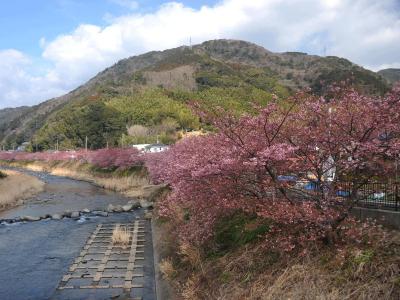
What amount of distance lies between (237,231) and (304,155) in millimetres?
4811

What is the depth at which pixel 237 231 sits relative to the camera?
47.1 ft

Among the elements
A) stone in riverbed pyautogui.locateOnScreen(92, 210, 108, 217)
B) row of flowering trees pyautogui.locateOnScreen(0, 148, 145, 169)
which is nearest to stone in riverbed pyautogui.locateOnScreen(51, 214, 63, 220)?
stone in riverbed pyautogui.locateOnScreen(92, 210, 108, 217)

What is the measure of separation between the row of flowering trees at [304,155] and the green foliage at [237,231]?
146 cm

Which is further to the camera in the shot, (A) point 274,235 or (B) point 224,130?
(A) point 274,235

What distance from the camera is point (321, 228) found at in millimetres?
10109

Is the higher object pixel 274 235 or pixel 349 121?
pixel 349 121

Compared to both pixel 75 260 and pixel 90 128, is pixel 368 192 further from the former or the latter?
pixel 90 128

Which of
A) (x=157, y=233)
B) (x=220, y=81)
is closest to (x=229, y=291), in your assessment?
(x=157, y=233)

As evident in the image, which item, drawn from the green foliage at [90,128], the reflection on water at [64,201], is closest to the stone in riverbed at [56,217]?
the reflection on water at [64,201]

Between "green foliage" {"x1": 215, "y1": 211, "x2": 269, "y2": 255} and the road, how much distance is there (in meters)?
2.91

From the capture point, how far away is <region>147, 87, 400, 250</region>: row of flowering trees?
379 inches

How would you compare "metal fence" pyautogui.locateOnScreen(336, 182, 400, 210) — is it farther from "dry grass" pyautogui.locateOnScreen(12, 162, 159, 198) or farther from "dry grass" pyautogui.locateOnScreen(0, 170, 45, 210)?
"dry grass" pyautogui.locateOnScreen(0, 170, 45, 210)

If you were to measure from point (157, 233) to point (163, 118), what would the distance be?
89.3 metres

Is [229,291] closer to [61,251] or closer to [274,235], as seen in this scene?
[274,235]
